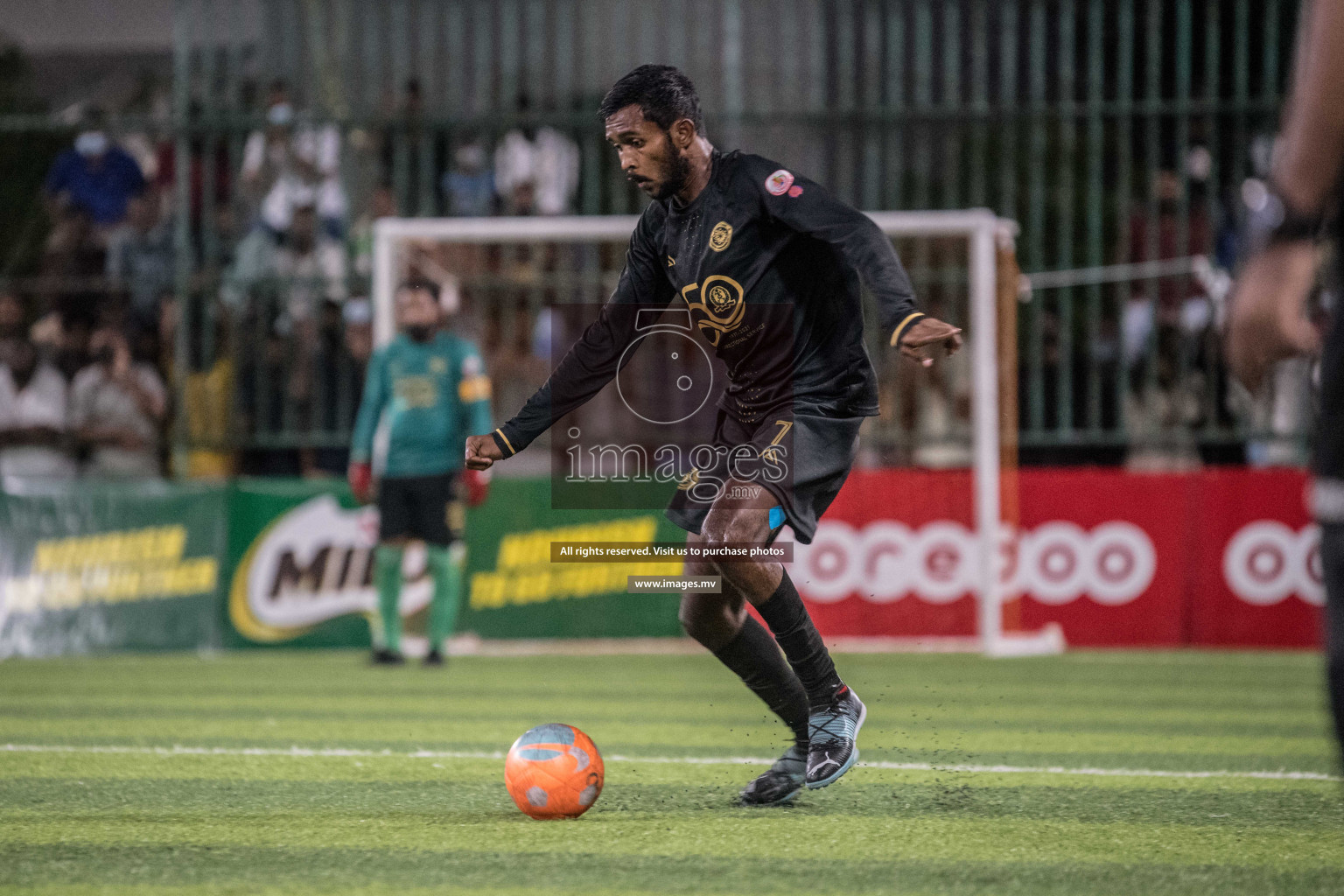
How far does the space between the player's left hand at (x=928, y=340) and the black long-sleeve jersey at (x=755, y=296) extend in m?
0.60

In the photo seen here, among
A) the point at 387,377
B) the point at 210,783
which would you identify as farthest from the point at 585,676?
the point at 210,783

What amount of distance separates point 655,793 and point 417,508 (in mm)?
5540

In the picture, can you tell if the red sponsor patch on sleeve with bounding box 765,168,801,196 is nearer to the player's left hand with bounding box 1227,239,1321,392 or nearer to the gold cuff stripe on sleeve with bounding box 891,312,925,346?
the gold cuff stripe on sleeve with bounding box 891,312,925,346

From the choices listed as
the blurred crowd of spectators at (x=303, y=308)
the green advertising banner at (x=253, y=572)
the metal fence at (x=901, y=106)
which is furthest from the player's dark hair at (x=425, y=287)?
the metal fence at (x=901, y=106)

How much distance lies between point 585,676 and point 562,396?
4802 millimetres

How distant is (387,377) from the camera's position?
1053 cm

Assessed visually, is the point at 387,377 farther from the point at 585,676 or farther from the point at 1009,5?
the point at 1009,5

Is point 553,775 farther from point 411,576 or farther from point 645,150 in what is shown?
point 411,576

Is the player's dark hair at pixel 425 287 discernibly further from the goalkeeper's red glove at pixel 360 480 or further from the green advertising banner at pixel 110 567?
the green advertising banner at pixel 110 567

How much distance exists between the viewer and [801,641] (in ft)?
16.4

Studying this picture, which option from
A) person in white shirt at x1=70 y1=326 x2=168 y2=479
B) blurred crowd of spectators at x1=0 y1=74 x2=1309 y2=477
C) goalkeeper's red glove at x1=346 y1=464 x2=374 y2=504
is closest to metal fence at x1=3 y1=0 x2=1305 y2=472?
blurred crowd of spectators at x1=0 y1=74 x2=1309 y2=477

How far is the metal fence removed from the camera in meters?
12.4

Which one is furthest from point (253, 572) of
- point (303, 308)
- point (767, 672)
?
point (767, 672)

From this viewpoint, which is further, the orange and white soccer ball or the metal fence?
the metal fence
